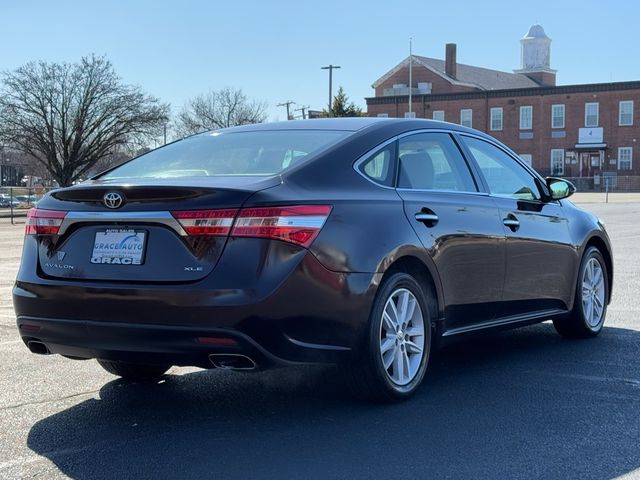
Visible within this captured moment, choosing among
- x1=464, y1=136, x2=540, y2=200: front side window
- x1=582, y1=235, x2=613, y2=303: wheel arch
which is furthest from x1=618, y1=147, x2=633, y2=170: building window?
x1=464, y1=136, x2=540, y2=200: front side window

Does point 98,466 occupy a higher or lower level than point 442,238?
lower

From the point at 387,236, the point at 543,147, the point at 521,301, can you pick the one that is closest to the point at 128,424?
the point at 387,236

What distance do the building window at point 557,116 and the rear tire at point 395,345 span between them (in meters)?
60.9

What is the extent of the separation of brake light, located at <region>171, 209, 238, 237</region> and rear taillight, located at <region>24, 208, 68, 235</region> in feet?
2.60

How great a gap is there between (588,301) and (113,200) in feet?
13.8

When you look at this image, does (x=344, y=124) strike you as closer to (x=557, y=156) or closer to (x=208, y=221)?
(x=208, y=221)

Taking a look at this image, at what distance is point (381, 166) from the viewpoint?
4840 mm

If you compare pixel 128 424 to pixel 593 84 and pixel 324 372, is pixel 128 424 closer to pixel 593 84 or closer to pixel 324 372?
pixel 324 372

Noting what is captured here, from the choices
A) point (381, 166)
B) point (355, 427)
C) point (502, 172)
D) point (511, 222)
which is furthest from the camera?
point (502, 172)

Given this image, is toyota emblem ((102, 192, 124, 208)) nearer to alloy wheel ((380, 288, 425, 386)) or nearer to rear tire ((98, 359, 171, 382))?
rear tire ((98, 359, 171, 382))

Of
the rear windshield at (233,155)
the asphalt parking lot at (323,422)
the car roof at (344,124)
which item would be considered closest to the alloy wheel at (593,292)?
the asphalt parking lot at (323,422)

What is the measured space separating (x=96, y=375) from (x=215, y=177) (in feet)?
6.34

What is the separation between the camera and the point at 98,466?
12.2ft

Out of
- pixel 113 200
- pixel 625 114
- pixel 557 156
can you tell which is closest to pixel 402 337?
pixel 113 200
